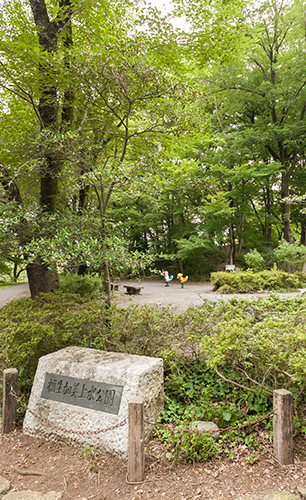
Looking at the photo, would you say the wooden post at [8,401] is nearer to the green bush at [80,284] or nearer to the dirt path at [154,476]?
the dirt path at [154,476]

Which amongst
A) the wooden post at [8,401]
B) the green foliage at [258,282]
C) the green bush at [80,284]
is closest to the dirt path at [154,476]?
the wooden post at [8,401]

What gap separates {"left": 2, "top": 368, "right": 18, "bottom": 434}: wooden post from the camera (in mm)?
3689

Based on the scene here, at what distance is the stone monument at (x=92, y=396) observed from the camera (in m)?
3.13

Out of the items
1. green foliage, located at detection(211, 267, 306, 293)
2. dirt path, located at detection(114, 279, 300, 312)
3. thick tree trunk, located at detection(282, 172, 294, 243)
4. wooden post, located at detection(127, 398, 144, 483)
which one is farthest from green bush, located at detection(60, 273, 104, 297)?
thick tree trunk, located at detection(282, 172, 294, 243)

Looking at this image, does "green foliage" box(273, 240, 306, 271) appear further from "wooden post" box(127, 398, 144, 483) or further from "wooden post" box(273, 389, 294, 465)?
"wooden post" box(127, 398, 144, 483)

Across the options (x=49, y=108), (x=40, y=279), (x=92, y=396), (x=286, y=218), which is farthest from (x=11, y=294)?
(x=286, y=218)

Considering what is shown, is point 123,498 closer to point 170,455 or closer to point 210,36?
point 170,455

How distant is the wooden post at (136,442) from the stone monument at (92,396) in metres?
0.31

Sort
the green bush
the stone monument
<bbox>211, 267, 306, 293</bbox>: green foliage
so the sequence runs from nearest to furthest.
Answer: the stone monument → the green bush → <bbox>211, 267, 306, 293</bbox>: green foliage

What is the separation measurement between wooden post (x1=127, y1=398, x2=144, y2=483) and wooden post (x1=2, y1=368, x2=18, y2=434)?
1813 mm

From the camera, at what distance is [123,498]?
2.61 metres

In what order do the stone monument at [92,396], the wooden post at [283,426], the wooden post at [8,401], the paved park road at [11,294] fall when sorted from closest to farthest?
the wooden post at [283,426] → the stone monument at [92,396] → the wooden post at [8,401] → the paved park road at [11,294]

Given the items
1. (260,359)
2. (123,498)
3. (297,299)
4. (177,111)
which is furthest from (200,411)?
(177,111)

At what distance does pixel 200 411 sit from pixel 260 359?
0.92m
